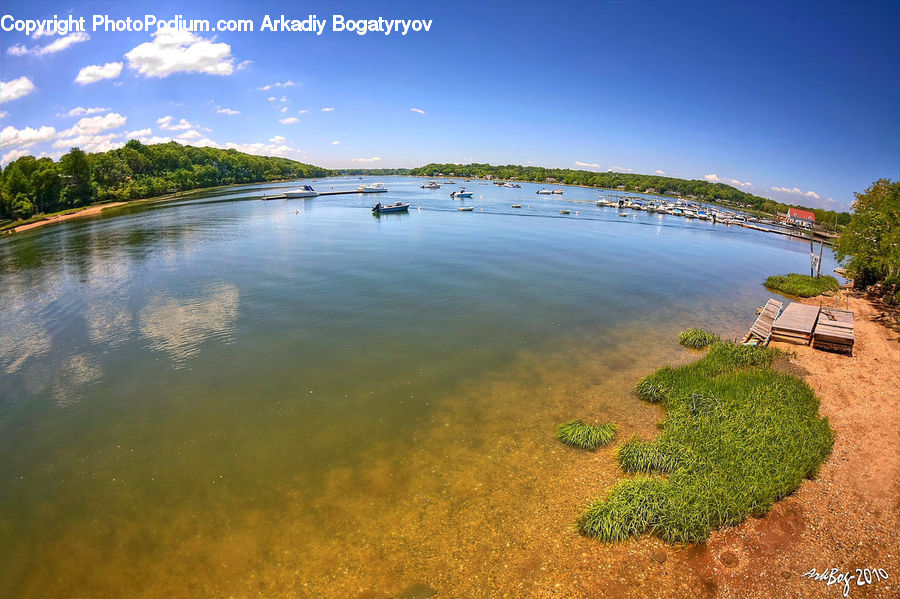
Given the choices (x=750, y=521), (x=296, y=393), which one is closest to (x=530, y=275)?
(x=296, y=393)

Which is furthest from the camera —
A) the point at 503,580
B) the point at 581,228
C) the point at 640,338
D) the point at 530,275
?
the point at 581,228

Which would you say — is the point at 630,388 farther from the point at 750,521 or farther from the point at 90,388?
the point at 90,388

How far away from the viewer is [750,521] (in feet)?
32.4

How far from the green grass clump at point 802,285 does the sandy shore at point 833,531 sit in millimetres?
23368

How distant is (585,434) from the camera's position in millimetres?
13344

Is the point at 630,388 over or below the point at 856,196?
below

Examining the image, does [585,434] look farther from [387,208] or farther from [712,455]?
[387,208]

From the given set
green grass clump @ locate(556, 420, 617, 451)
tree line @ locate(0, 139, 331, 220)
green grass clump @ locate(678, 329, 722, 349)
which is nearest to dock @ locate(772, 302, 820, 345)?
green grass clump @ locate(678, 329, 722, 349)

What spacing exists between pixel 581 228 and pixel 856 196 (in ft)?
113

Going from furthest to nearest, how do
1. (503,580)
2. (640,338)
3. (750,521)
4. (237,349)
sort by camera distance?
1. (640,338)
2. (237,349)
3. (750,521)
4. (503,580)

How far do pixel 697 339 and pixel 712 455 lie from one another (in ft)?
36.5

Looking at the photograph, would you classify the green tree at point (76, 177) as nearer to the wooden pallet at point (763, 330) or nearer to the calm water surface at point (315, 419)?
the calm water surface at point (315, 419)

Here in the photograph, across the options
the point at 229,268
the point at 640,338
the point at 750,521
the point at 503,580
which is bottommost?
the point at 503,580

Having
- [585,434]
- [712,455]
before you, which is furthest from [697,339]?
[585,434]
